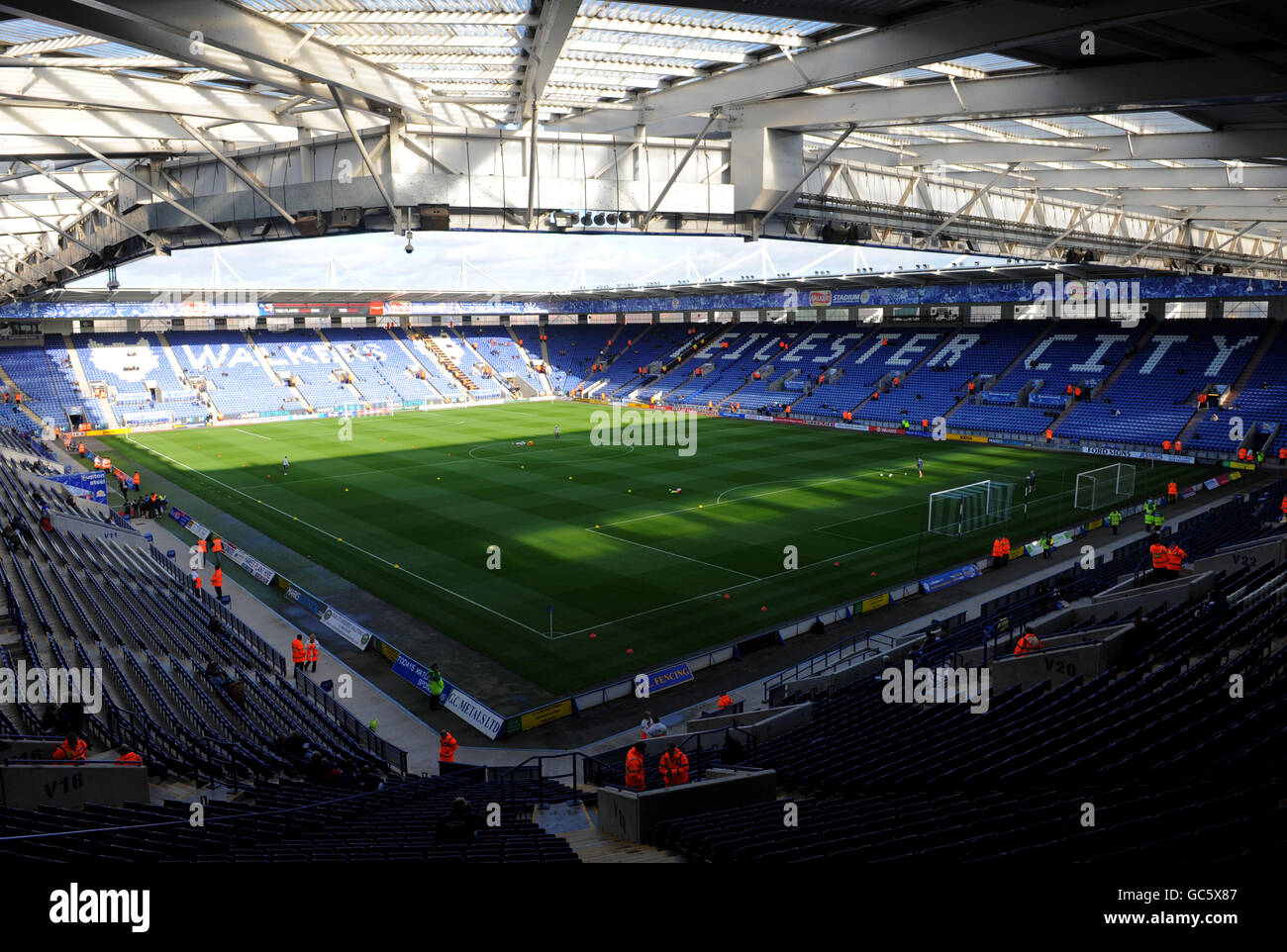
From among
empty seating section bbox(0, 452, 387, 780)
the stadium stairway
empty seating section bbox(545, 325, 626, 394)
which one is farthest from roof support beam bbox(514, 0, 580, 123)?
empty seating section bbox(545, 325, 626, 394)

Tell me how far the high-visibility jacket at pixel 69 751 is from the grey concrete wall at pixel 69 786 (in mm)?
269

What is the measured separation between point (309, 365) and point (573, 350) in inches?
1134

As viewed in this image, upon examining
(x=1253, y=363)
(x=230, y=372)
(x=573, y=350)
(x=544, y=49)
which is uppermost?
(x=573, y=350)

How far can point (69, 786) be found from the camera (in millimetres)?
10719

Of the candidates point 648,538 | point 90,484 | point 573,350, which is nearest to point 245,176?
point 648,538

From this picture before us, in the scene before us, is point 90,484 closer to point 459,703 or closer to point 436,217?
point 459,703

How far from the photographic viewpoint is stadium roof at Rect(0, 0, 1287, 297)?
7734 millimetres

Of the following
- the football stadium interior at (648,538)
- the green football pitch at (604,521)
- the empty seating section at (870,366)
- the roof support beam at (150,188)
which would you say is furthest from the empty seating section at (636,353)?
the roof support beam at (150,188)

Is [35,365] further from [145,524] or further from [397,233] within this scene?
[397,233]

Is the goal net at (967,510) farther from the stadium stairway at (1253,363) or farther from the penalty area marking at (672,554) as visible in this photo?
the stadium stairway at (1253,363)

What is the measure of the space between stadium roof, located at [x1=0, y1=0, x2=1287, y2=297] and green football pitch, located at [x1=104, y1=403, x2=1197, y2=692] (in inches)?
497
